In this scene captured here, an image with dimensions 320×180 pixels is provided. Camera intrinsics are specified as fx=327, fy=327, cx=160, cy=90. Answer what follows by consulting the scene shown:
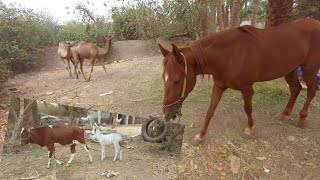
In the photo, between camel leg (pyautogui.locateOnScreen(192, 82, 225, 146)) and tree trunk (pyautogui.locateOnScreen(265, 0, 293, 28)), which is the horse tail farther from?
tree trunk (pyautogui.locateOnScreen(265, 0, 293, 28))

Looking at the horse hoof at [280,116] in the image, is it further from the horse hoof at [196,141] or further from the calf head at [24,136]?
the calf head at [24,136]

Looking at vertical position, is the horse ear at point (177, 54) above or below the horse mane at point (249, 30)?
below

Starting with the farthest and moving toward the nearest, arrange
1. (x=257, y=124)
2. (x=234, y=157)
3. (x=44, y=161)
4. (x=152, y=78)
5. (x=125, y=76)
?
(x=125, y=76) < (x=152, y=78) < (x=257, y=124) < (x=234, y=157) < (x=44, y=161)

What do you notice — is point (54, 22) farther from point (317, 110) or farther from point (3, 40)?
point (317, 110)

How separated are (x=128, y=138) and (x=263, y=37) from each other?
208 cm

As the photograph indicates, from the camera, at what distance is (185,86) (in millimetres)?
3326

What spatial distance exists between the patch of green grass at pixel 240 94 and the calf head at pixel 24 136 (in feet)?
10.4

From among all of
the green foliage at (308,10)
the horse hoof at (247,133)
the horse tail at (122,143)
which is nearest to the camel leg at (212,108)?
the horse hoof at (247,133)

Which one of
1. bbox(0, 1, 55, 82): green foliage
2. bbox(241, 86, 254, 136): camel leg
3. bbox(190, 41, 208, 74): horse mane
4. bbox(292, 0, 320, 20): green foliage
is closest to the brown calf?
bbox(190, 41, 208, 74): horse mane

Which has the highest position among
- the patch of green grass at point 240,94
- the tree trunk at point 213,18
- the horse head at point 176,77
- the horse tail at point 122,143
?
the tree trunk at point 213,18

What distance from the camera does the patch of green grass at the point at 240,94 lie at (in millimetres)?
5309

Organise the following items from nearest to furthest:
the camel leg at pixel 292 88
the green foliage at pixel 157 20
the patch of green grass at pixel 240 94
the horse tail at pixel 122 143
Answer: the horse tail at pixel 122 143 → the camel leg at pixel 292 88 → the patch of green grass at pixel 240 94 → the green foliage at pixel 157 20

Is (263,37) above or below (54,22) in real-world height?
below

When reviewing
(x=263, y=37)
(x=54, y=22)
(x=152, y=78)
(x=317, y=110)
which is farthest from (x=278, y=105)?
(x=54, y=22)
